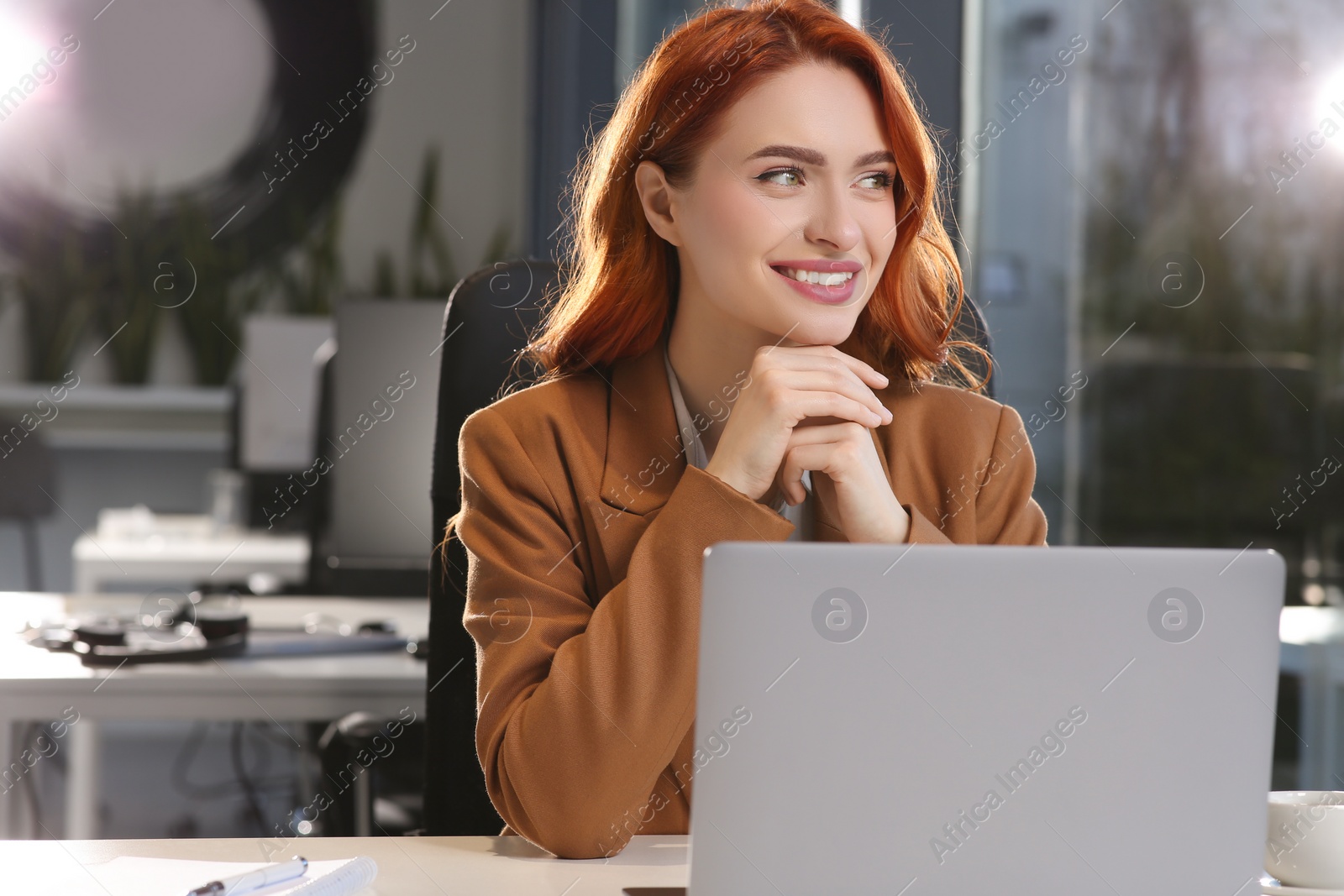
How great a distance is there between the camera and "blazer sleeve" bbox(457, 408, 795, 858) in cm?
96

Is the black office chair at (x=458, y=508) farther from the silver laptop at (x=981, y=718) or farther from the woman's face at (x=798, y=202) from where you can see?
the silver laptop at (x=981, y=718)

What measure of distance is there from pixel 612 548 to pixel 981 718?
1.70 feet

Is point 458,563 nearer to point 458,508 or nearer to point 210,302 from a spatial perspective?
point 458,508

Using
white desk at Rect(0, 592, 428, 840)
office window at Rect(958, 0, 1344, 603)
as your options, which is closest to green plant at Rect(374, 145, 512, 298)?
office window at Rect(958, 0, 1344, 603)

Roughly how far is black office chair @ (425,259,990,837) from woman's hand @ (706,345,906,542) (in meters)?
0.34

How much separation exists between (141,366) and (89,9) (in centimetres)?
123

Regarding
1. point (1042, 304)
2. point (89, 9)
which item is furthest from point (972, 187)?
point (89, 9)

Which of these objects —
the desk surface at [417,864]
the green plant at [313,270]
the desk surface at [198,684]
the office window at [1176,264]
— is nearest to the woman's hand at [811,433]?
the desk surface at [417,864]

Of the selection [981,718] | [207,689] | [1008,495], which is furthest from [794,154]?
[207,689]

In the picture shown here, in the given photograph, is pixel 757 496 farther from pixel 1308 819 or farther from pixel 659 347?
pixel 1308 819

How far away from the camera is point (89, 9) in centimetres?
428

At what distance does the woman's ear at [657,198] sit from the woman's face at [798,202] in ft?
0.19

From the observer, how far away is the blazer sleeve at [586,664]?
3.17 ft

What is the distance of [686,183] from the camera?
1.21 m
